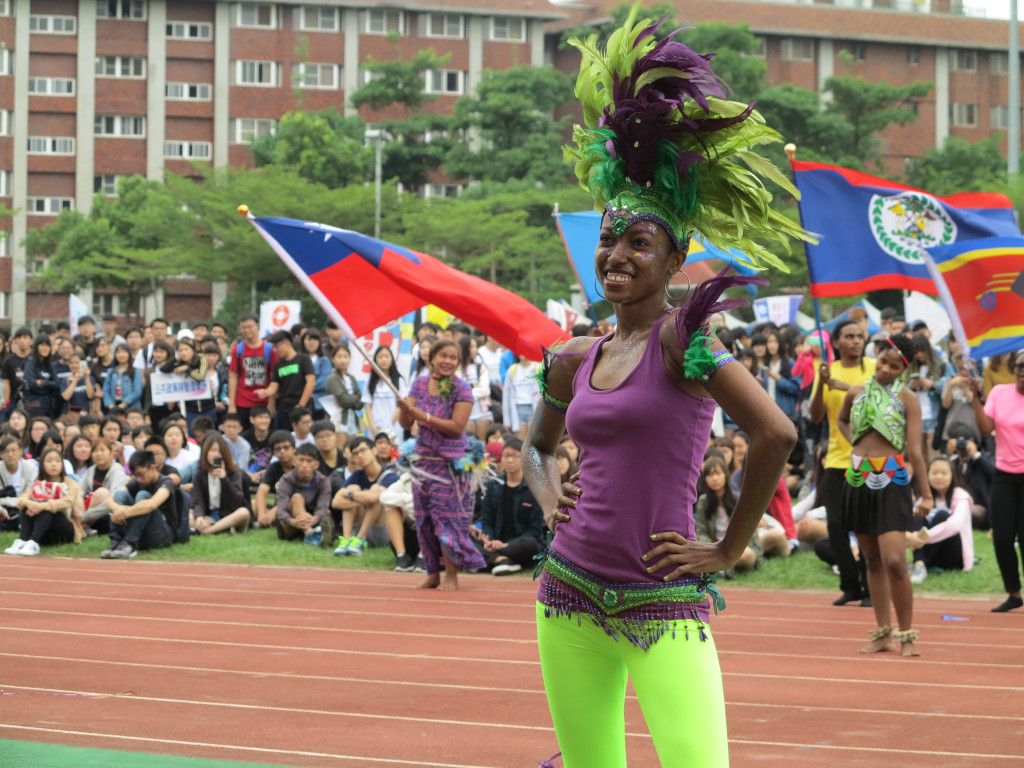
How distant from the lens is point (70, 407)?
19.8 m

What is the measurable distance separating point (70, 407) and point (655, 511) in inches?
682

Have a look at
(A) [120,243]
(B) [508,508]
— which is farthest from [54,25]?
(B) [508,508]

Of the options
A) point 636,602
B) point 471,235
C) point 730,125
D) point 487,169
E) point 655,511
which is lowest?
point 636,602

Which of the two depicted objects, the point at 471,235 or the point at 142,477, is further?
the point at 471,235

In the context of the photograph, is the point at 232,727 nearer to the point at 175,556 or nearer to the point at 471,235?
the point at 175,556

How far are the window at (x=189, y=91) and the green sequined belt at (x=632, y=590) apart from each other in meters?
68.2

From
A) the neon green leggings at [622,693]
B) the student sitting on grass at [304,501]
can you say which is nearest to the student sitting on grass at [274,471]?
the student sitting on grass at [304,501]

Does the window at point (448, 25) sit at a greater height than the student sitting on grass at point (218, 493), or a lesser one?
greater

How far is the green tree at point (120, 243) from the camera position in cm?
5316

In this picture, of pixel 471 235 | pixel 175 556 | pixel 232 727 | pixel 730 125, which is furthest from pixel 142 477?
pixel 471 235

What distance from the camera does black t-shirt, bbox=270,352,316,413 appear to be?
18219 mm

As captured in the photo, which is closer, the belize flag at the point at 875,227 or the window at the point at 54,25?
the belize flag at the point at 875,227

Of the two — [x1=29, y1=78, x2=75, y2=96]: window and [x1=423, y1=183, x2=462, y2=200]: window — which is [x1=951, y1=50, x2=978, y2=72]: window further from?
[x1=29, y1=78, x2=75, y2=96]: window

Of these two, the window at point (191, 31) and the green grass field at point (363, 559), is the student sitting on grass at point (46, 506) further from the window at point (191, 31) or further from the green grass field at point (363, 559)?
the window at point (191, 31)
